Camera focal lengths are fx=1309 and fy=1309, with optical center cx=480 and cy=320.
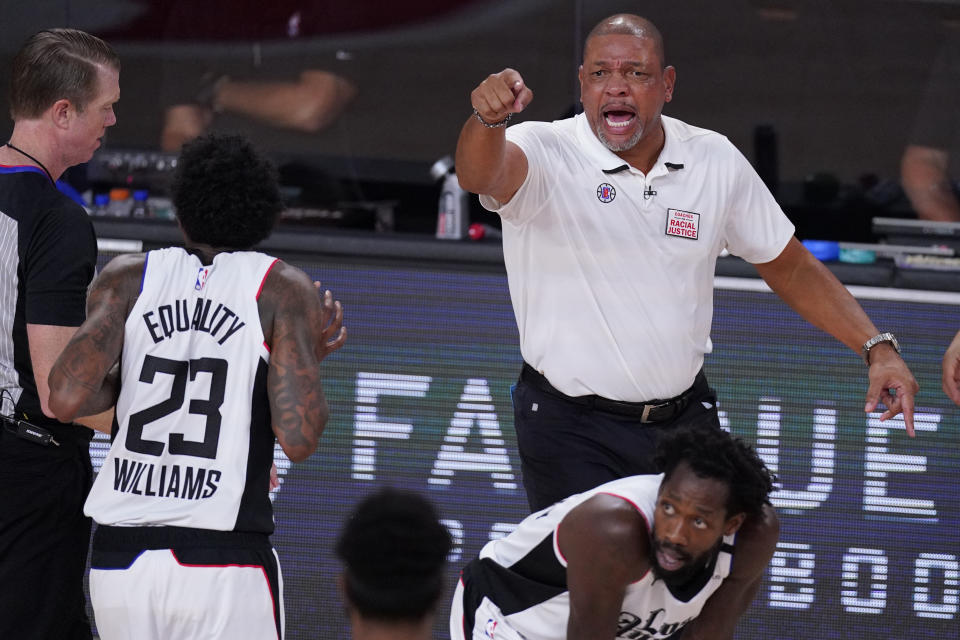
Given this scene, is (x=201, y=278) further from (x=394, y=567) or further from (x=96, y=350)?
(x=394, y=567)

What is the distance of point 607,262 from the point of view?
3791mm

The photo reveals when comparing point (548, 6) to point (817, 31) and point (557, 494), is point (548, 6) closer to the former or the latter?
point (817, 31)

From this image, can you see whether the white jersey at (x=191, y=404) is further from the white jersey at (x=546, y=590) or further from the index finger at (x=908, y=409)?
the index finger at (x=908, y=409)

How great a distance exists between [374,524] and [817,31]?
4.97m

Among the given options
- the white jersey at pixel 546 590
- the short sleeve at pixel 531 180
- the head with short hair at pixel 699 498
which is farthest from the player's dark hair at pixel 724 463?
the short sleeve at pixel 531 180

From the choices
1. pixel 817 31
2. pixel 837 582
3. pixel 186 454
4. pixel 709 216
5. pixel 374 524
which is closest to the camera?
pixel 374 524

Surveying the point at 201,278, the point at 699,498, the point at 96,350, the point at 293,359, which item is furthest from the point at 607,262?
the point at 96,350

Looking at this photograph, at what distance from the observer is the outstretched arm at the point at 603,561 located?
3.30 meters

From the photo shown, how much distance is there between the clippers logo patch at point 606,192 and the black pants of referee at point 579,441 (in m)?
0.58

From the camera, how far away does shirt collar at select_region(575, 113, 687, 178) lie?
3850mm

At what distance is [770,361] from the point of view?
15.9ft

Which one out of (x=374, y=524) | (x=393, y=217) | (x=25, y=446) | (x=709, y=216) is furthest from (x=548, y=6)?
(x=374, y=524)

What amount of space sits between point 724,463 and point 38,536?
1797 millimetres

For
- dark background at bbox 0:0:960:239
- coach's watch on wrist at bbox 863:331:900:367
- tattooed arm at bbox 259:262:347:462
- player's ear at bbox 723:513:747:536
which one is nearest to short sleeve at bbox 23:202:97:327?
tattooed arm at bbox 259:262:347:462
